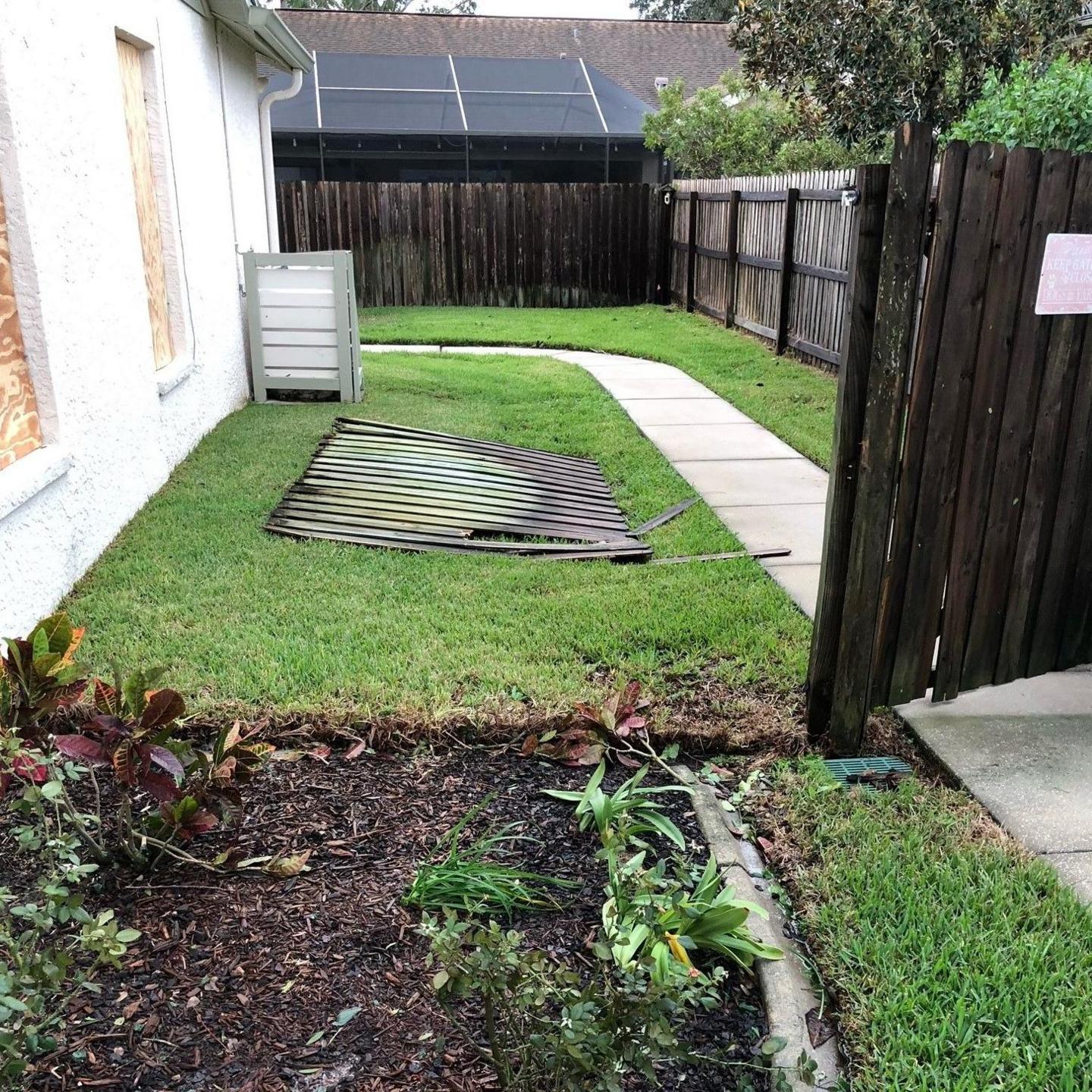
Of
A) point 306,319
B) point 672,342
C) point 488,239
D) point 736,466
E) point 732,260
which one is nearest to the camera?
point 736,466

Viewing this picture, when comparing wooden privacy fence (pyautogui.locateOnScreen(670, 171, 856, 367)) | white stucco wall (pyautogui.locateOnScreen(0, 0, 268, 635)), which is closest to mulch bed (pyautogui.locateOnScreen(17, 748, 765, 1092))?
white stucco wall (pyautogui.locateOnScreen(0, 0, 268, 635))

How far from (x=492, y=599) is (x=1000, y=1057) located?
112 inches

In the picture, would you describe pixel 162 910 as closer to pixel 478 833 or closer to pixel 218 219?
pixel 478 833

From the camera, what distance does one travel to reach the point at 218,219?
8.17 metres

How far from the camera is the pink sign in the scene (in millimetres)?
3037

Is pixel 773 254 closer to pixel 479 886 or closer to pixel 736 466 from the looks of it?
pixel 736 466

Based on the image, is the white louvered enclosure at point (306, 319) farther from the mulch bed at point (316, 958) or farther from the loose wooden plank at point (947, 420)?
the loose wooden plank at point (947, 420)

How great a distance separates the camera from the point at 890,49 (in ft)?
35.6

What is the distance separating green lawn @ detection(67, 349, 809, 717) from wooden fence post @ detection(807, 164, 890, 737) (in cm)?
45

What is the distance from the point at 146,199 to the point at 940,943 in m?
6.22

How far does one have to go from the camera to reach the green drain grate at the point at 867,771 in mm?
3182

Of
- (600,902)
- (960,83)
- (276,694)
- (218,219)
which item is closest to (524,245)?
(960,83)

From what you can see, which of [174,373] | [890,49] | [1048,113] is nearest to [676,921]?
[1048,113]

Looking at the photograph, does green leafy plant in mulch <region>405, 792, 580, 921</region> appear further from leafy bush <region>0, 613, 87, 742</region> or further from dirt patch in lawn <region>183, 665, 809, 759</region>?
leafy bush <region>0, 613, 87, 742</region>
